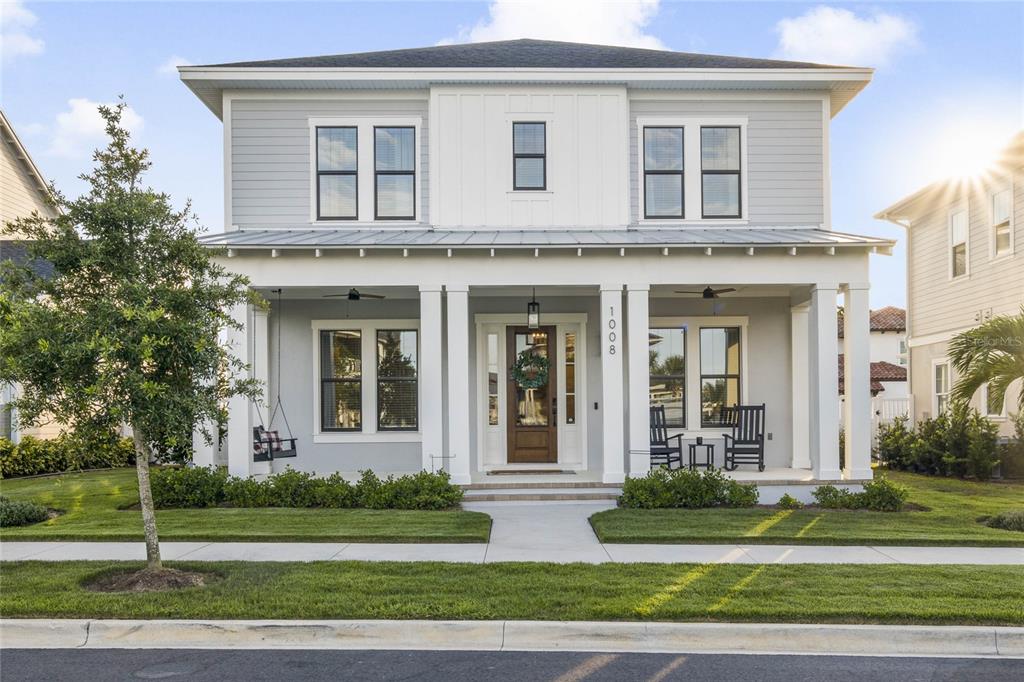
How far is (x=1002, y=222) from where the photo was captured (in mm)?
16234

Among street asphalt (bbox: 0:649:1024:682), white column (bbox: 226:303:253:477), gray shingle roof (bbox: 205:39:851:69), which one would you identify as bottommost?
street asphalt (bbox: 0:649:1024:682)

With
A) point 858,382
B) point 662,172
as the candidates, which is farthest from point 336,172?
point 858,382

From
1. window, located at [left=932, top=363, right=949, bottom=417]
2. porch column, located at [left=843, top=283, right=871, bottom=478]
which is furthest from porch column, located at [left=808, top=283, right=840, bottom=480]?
window, located at [left=932, top=363, right=949, bottom=417]

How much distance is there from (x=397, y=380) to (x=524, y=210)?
3573mm

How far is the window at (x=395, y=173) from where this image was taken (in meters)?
13.5

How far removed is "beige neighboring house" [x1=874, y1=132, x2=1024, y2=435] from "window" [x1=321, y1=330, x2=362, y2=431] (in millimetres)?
11619

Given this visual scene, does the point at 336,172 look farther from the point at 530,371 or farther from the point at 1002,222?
the point at 1002,222

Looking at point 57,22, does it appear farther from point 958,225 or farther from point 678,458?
point 958,225

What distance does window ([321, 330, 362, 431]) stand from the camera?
13836 mm

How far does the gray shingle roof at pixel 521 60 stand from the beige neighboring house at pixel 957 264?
5.56 meters

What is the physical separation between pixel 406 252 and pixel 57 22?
6.87 meters

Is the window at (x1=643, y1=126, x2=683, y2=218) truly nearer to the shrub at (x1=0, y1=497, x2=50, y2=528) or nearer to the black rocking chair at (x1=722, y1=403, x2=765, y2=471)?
the black rocking chair at (x1=722, y1=403, x2=765, y2=471)

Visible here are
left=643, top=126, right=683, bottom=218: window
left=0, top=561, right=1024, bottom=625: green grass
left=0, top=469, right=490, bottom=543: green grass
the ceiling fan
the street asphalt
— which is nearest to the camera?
the street asphalt

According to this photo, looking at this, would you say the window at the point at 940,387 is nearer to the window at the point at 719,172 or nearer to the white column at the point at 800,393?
the white column at the point at 800,393
